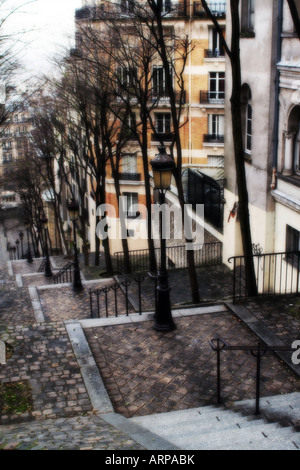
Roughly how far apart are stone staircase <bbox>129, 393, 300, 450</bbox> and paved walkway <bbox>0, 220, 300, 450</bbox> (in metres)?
0.33

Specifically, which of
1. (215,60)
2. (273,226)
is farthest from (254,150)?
(215,60)

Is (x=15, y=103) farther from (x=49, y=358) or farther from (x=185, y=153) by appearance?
(x=185, y=153)

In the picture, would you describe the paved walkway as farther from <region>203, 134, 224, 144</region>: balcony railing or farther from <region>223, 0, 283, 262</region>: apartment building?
<region>203, 134, 224, 144</region>: balcony railing

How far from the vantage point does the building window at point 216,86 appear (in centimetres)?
3259

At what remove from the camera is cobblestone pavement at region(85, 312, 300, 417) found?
852 cm

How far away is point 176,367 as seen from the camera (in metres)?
9.51

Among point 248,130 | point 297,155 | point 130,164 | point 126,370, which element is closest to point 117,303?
point 248,130

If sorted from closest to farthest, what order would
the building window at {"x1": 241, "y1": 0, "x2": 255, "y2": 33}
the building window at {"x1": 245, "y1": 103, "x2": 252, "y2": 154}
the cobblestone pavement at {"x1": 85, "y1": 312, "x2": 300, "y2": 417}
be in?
the cobblestone pavement at {"x1": 85, "y1": 312, "x2": 300, "y2": 417}, the building window at {"x1": 241, "y1": 0, "x2": 255, "y2": 33}, the building window at {"x1": 245, "y1": 103, "x2": 252, "y2": 154}

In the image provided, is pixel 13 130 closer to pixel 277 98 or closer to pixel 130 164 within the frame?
pixel 130 164

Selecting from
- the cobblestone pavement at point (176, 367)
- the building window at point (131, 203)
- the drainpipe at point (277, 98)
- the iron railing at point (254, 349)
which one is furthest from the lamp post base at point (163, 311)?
the building window at point (131, 203)

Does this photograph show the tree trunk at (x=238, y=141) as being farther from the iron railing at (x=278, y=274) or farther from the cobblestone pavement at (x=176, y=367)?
the cobblestone pavement at (x=176, y=367)

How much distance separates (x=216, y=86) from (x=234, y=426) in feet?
93.4

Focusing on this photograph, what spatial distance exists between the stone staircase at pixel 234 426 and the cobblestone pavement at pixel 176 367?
0.44 metres

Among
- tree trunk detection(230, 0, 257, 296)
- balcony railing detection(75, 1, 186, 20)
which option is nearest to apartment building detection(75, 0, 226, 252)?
balcony railing detection(75, 1, 186, 20)
